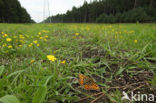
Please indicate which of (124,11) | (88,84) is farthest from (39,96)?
(124,11)

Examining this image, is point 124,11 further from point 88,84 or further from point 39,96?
point 39,96

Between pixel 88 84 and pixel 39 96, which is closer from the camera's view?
pixel 39 96

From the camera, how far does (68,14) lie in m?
59.6

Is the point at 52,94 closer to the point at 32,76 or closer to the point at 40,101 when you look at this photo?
the point at 40,101

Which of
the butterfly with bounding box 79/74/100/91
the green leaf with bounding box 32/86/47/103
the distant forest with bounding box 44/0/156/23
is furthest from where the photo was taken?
the distant forest with bounding box 44/0/156/23

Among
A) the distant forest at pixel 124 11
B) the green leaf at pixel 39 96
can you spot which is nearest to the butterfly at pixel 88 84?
the green leaf at pixel 39 96

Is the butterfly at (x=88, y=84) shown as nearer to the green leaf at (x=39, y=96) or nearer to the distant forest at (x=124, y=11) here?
the green leaf at (x=39, y=96)

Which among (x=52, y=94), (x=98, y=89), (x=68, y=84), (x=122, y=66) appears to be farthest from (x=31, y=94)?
(x=122, y=66)

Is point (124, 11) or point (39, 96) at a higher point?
point (124, 11)

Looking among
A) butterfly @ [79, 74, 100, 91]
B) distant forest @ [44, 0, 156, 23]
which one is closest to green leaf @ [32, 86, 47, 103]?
butterfly @ [79, 74, 100, 91]

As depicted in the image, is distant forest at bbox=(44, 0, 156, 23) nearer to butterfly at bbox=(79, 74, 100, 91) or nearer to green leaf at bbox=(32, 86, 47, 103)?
butterfly at bbox=(79, 74, 100, 91)

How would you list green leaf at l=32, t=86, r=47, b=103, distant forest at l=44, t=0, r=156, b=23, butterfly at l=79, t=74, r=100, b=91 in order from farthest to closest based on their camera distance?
distant forest at l=44, t=0, r=156, b=23
butterfly at l=79, t=74, r=100, b=91
green leaf at l=32, t=86, r=47, b=103

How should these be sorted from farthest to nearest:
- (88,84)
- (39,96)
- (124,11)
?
1. (124,11)
2. (88,84)
3. (39,96)

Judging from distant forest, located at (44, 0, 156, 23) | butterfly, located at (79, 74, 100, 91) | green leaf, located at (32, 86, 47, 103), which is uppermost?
distant forest, located at (44, 0, 156, 23)
